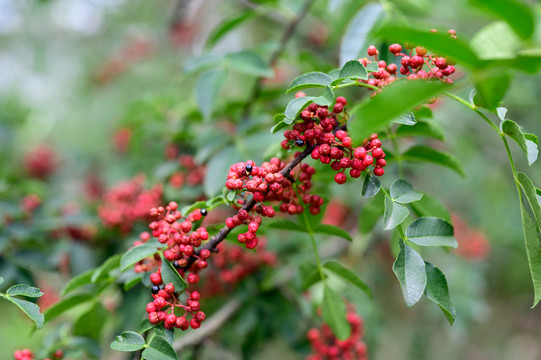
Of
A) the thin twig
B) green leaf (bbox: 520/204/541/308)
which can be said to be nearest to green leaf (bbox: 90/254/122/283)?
the thin twig

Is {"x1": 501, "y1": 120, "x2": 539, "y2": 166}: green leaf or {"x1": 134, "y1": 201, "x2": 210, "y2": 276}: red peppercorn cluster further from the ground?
{"x1": 501, "y1": 120, "x2": 539, "y2": 166}: green leaf

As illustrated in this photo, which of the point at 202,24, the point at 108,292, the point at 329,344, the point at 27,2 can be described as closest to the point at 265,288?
the point at 329,344

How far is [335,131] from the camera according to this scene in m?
1.21

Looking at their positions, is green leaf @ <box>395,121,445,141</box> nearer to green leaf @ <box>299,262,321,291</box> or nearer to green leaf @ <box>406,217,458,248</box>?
green leaf @ <box>406,217,458,248</box>

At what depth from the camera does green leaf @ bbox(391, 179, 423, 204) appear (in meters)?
1.23

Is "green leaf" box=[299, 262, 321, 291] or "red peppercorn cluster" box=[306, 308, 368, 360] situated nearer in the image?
"green leaf" box=[299, 262, 321, 291]

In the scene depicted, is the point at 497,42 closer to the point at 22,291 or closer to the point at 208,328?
the point at 22,291

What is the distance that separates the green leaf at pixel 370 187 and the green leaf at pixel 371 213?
0.52 metres

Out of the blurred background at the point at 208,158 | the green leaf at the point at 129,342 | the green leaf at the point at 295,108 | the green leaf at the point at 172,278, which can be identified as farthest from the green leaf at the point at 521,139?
the green leaf at the point at 129,342

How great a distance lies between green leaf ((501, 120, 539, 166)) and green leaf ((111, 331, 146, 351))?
3.69 feet

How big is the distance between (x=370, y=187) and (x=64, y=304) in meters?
1.14

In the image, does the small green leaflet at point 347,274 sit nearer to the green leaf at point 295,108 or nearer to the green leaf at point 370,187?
the green leaf at point 370,187

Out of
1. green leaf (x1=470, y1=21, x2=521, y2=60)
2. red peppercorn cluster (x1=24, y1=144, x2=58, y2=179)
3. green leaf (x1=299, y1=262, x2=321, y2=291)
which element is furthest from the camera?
red peppercorn cluster (x1=24, y1=144, x2=58, y2=179)

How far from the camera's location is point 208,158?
2.21m
